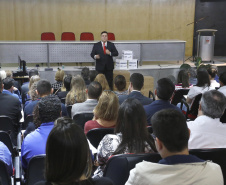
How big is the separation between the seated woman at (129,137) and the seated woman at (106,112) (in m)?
0.54

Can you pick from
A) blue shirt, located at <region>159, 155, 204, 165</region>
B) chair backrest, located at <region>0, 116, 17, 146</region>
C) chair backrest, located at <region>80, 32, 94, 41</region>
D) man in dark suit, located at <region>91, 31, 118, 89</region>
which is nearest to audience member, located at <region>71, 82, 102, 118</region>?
chair backrest, located at <region>0, 116, 17, 146</region>

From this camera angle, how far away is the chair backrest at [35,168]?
230cm

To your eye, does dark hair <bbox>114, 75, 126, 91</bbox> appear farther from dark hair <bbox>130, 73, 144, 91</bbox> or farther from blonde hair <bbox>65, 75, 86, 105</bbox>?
blonde hair <bbox>65, 75, 86, 105</bbox>

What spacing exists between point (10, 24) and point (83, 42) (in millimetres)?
3408

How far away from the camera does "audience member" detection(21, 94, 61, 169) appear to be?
2541mm

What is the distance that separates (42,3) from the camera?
1134cm

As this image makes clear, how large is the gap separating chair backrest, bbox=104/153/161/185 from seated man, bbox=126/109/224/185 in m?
0.40

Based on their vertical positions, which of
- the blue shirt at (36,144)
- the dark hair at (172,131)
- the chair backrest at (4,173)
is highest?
the dark hair at (172,131)

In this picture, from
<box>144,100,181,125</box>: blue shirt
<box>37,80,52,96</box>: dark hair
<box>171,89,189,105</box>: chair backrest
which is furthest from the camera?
<box>171,89,189,105</box>: chair backrest

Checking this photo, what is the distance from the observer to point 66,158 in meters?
1.44

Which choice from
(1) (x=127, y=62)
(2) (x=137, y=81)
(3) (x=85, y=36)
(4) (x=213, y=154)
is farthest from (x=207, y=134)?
(3) (x=85, y=36)

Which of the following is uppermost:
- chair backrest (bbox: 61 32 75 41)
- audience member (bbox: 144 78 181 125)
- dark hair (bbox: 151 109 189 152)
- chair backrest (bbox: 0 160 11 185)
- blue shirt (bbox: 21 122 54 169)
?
chair backrest (bbox: 61 32 75 41)

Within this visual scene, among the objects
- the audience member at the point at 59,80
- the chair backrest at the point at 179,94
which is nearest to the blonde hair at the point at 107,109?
the chair backrest at the point at 179,94

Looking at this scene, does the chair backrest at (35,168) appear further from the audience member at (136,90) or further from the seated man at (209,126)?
the audience member at (136,90)
